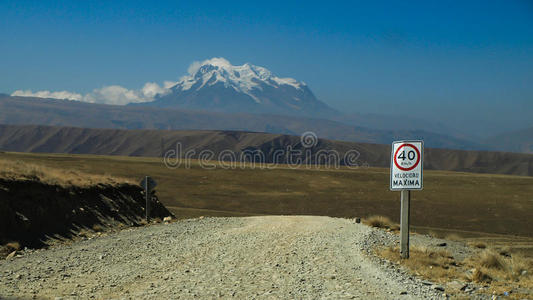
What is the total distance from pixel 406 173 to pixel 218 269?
4.70 m

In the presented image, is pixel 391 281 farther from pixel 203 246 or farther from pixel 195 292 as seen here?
pixel 203 246

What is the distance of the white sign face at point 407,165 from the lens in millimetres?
10852

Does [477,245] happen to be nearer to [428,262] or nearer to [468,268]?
[468,268]

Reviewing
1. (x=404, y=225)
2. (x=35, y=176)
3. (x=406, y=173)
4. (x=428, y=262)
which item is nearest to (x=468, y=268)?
(x=428, y=262)

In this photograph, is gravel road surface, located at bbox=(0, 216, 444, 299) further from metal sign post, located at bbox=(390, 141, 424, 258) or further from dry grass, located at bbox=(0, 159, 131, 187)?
dry grass, located at bbox=(0, 159, 131, 187)

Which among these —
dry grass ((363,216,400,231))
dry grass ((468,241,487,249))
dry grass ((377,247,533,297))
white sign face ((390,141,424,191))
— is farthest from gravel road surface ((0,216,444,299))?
dry grass ((468,241,487,249))

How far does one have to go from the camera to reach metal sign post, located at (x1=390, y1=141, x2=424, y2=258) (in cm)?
1086

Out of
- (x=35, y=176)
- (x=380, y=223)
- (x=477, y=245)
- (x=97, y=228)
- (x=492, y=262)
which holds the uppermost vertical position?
(x=35, y=176)

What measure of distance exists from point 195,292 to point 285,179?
5379 centimetres

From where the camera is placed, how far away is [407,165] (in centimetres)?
1098

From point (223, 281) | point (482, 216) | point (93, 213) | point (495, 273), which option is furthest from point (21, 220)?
point (482, 216)

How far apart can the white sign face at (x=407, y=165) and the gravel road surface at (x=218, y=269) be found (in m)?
1.83

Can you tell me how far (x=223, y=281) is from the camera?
870cm

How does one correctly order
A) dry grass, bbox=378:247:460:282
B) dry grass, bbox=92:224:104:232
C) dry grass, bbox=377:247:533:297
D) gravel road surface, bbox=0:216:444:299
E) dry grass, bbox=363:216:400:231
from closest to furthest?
gravel road surface, bbox=0:216:444:299 → dry grass, bbox=377:247:533:297 → dry grass, bbox=378:247:460:282 → dry grass, bbox=92:224:104:232 → dry grass, bbox=363:216:400:231
